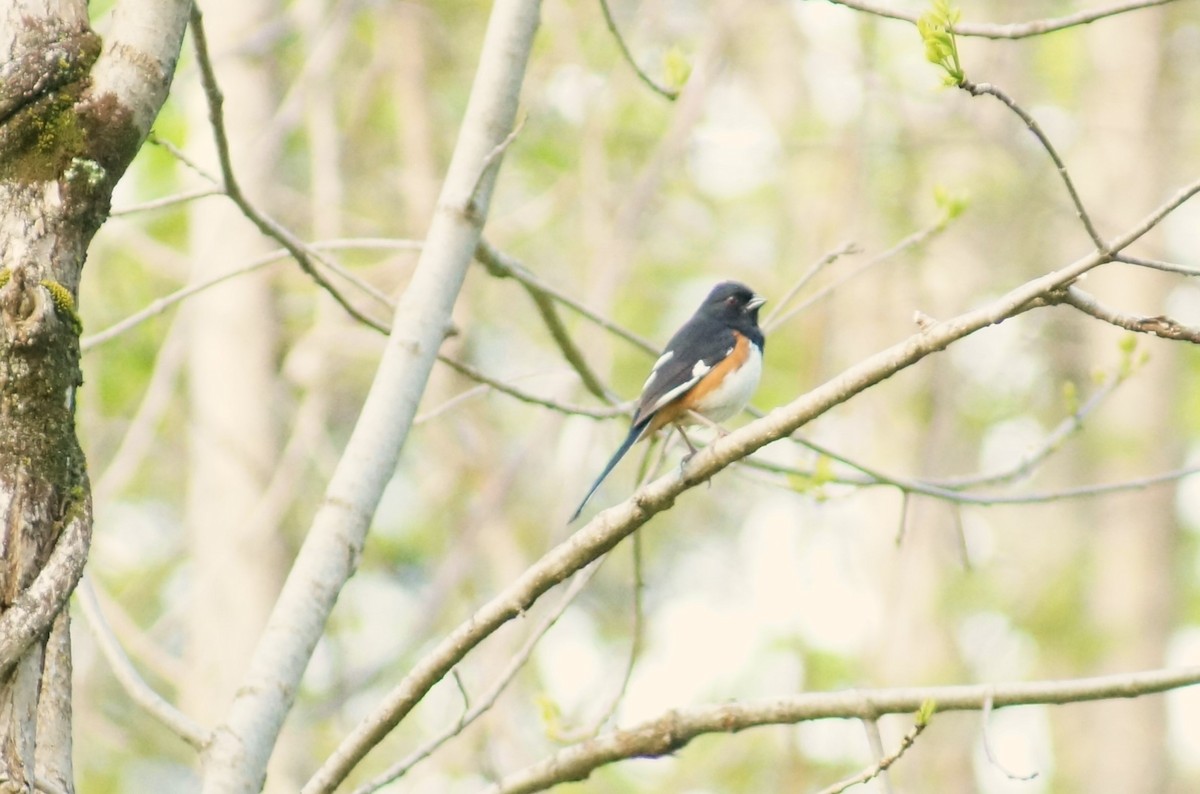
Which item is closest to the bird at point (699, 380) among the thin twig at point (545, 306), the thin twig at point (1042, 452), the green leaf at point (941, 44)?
the thin twig at point (545, 306)

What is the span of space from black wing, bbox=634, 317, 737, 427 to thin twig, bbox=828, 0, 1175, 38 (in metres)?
1.71

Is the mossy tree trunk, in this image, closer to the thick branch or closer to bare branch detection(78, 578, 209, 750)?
bare branch detection(78, 578, 209, 750)

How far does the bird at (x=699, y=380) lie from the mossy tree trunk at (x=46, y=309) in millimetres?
2063

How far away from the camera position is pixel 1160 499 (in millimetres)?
11930

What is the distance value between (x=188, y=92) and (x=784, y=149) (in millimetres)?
3957

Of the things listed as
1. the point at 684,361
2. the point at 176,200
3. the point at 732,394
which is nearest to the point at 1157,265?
the point at 176,200

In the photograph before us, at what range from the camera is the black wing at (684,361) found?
16.0ft

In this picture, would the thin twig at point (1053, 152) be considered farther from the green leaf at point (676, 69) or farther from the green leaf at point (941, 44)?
the green leaf at point (676, 69)

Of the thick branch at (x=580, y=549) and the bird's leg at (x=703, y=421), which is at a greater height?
the bird's leg at (x=703, y=421)

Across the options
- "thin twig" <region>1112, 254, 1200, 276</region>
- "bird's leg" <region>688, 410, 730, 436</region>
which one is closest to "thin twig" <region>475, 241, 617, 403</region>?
"bird's leg" <region>688, 410, 730, 436</region>

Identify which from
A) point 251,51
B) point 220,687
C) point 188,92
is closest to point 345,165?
point 188,92

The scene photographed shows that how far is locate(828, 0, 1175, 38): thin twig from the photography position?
3019mm

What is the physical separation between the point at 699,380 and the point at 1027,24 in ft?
7.36

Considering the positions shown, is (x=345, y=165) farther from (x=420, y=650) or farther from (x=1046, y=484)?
(x=1046, y=484)
